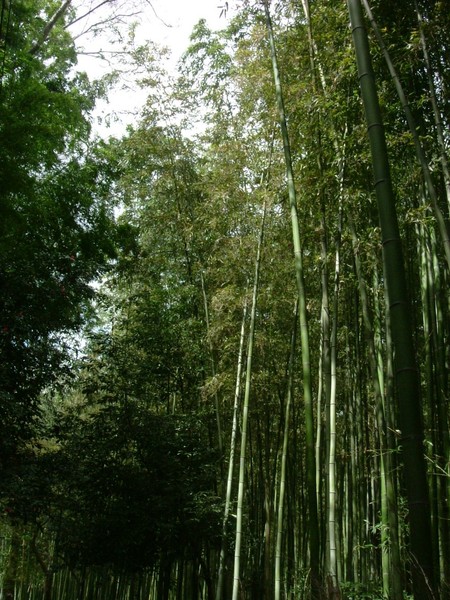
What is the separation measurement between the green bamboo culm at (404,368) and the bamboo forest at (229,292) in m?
0.87

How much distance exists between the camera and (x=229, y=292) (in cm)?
555

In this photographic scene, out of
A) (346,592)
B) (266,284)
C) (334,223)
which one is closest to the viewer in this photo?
(346,592)

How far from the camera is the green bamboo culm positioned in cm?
135

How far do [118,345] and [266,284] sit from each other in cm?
194

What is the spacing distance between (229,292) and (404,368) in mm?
4137

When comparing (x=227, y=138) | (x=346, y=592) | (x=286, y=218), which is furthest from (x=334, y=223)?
(x=346, y=592)

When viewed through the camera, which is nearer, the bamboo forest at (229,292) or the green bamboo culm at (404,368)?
the green bamboo culm at (404,368)

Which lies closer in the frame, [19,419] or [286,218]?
[19,419]

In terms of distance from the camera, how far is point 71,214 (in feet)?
19.0

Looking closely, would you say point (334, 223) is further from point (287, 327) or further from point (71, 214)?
point (71, 214)

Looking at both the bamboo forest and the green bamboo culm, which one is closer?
the green bamboo culm

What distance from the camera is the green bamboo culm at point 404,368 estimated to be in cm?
135

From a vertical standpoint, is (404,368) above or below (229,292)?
below

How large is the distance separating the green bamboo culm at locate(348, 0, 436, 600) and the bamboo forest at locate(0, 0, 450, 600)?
872mm
